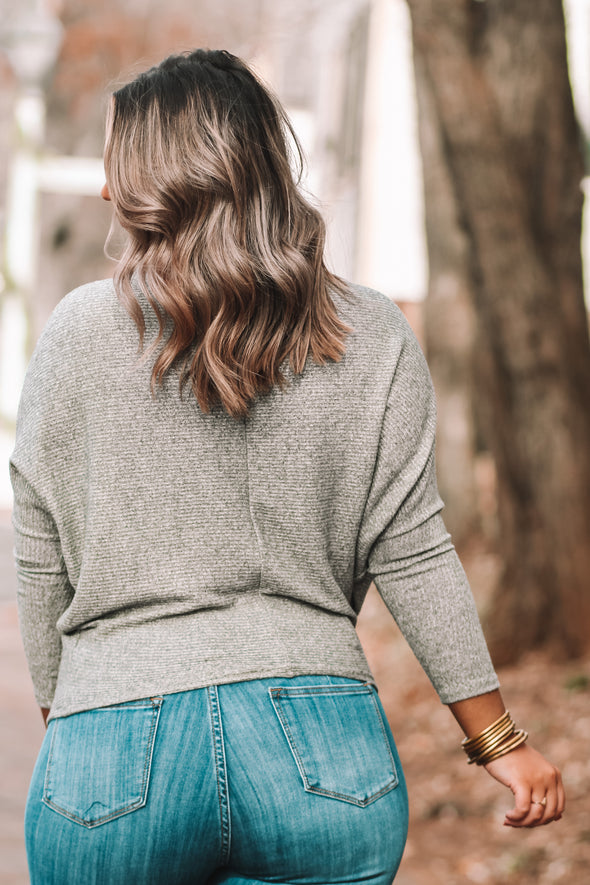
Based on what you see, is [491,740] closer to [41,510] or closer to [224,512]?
[224,512]

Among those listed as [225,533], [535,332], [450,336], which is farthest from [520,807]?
[450,336]

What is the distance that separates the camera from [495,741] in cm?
184

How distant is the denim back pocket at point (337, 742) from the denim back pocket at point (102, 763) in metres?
0.19

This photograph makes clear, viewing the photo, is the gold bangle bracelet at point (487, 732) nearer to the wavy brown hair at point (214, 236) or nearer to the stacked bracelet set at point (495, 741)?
the stacked bracelet set at point (495, 741)

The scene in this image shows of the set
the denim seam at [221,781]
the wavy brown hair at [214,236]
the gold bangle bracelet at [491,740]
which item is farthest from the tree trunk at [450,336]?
the denim seam at [221,781]

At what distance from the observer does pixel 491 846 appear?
450cm

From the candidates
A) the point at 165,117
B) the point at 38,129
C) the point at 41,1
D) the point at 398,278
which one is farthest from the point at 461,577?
the point at 41,1

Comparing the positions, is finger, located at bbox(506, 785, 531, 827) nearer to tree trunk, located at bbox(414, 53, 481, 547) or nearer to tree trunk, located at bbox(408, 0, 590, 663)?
tree trunk, located at bbox(408, 0, 590, 663)

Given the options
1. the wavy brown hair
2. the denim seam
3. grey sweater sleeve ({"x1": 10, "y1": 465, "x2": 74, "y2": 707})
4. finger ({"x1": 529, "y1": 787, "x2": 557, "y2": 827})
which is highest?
the wavy brown hair

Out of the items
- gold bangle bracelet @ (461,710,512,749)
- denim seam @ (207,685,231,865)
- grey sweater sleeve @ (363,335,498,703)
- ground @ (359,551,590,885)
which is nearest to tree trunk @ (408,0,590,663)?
ground @ (359,551,590,885)

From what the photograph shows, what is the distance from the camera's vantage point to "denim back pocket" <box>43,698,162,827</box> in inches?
60.3

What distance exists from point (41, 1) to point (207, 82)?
1850cm

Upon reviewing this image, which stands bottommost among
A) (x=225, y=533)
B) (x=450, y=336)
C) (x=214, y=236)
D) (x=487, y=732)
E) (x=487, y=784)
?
(x=487, y=784)

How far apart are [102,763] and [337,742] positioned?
1.09 ft
